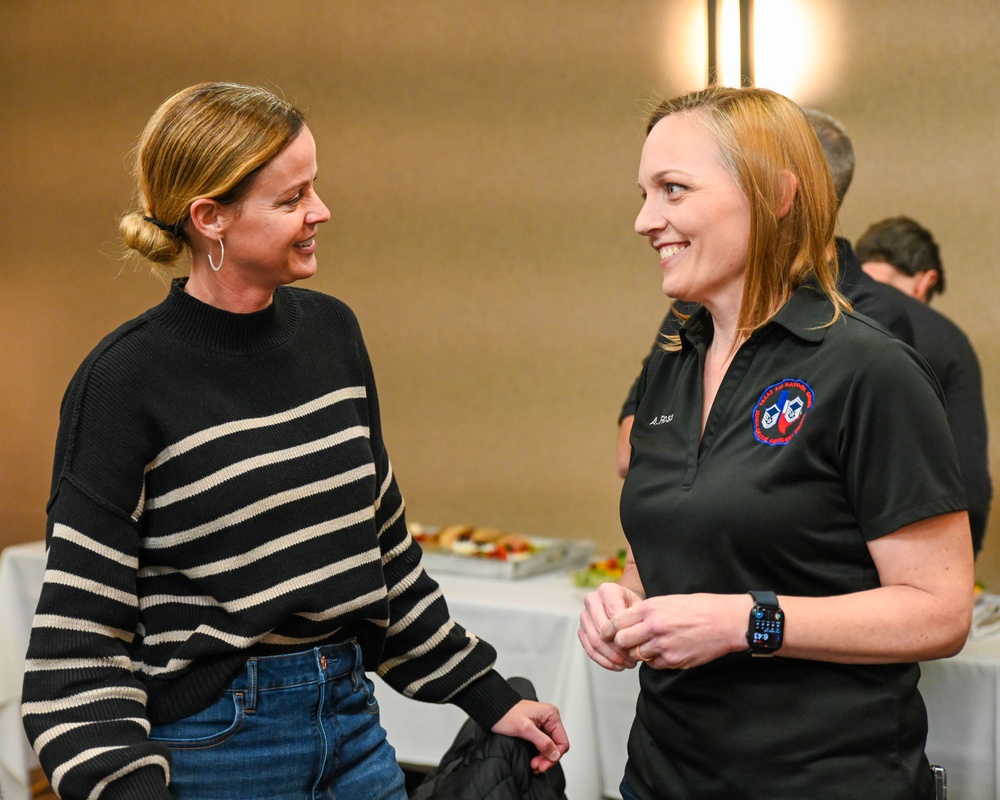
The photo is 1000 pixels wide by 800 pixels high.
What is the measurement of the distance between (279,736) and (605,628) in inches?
15.5

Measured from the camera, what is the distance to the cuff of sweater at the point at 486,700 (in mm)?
1375

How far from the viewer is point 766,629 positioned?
1.04m

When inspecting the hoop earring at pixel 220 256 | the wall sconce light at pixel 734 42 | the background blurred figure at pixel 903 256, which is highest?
the wall sconce light at pixel 734 42

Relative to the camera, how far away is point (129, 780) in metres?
1.04

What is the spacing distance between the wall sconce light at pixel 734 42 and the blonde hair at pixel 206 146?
7.89 feet

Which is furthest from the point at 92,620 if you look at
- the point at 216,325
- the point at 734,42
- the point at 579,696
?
the point at 734,42

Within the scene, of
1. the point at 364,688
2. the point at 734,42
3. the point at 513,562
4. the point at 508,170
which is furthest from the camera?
the point at 508,170

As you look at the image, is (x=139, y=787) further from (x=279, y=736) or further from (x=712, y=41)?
(x=712, y=41)

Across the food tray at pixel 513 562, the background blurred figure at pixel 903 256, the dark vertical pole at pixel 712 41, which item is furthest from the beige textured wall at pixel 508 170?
the food tray at pixel 513 562

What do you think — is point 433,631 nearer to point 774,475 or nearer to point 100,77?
point 774,475

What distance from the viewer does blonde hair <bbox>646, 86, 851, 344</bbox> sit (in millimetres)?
1158

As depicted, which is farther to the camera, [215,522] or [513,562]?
[513,562]

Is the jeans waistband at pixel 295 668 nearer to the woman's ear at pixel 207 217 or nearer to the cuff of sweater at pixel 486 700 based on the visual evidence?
the cuff of sweater at pixel 486 700

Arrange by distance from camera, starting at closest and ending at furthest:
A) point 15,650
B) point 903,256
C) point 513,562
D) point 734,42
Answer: point 513,562, point 15,650, point 903,256, point 734,42
